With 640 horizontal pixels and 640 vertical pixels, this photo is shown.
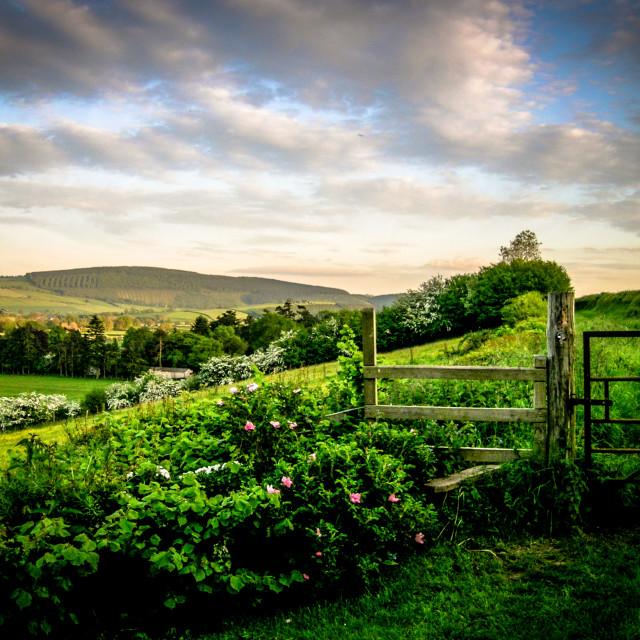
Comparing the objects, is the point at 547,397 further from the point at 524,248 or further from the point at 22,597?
the point at 524,248

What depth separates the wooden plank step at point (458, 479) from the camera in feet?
17.4

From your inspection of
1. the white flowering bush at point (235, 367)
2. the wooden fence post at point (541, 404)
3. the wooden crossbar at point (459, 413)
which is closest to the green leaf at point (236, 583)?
the wooden crossbar at point (459, 413)

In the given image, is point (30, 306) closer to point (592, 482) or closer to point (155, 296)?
point (155, 296)

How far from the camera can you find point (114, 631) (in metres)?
3.65

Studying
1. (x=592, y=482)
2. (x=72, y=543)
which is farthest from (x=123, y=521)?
(x=592, y=482)

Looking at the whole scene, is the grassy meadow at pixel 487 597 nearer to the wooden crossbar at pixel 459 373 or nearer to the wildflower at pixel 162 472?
the wildflower at pixel 162 472

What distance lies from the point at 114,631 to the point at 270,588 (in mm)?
1085

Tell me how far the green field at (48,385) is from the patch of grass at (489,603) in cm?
5939

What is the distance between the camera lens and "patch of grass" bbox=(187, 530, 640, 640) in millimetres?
3654

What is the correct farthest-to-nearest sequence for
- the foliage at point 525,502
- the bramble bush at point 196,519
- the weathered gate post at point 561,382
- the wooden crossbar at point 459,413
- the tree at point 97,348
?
the tree at point 97,348
the wooden crossbar at point 459,413
the weathered gate post at point 561,382
the foliage at point 525,502
the bramble bush at point 196,519

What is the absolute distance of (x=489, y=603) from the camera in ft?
13.1

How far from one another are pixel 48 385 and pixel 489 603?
70.2 metres

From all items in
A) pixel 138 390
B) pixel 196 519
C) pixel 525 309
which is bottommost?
pixel 138 390

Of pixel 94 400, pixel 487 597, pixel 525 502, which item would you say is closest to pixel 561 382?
pixel 525 502
